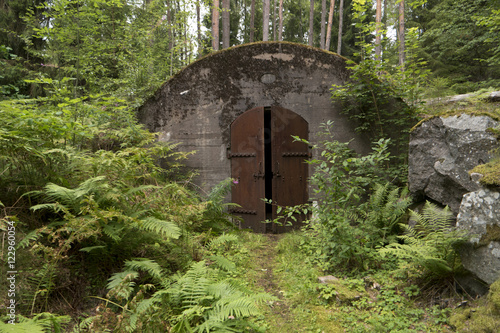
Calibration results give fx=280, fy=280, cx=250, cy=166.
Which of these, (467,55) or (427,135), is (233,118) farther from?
(467,55)

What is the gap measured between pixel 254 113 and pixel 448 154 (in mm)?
3697

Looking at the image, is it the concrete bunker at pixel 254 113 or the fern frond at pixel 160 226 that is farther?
the concrete bunker at pixel 254 113

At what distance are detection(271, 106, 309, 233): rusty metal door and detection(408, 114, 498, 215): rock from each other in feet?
7.70

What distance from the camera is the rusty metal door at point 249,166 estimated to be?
6156 millimetres

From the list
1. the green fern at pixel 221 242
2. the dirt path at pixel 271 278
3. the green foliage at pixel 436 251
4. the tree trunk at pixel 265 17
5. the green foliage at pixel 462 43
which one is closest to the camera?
the green foliage at pixel 436 251

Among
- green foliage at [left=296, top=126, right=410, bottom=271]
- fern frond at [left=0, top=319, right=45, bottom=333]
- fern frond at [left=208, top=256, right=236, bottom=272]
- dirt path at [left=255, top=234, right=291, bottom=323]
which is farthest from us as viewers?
green foliage at [left=296, top=126, right=410, bottom=271]

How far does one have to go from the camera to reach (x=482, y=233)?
2.55m

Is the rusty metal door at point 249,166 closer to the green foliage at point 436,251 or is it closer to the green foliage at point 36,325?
the green foliage at point 436,251

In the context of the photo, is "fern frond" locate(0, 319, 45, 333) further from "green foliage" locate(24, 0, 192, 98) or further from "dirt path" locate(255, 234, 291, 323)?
"green foliage" locate(24, 0, 192, 98)

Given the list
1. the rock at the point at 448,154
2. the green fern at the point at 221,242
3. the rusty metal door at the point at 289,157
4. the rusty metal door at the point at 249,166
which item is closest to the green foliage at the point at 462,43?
the rusty metal door at the point at 289,157

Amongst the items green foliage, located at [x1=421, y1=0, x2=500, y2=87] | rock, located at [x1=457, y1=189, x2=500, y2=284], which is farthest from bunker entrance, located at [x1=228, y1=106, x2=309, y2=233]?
green foliage, located at [x1=421, y1=0, x2=500, y2=87]

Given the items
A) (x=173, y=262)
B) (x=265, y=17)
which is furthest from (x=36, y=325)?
(x=265, y=17)

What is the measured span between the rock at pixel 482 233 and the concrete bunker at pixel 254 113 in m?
3.45

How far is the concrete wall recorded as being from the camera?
6.12m
